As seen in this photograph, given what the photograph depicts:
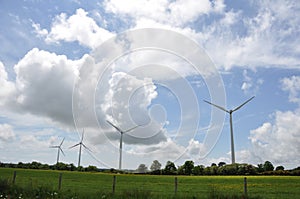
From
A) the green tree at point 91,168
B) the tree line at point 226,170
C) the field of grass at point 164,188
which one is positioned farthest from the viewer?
the green tree at point 91,168

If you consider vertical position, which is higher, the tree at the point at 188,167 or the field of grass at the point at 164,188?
the tree at the point at 188,167

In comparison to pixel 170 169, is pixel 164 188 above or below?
below

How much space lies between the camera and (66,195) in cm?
1733

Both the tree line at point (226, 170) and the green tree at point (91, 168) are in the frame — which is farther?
the green tree at point (91, 168)

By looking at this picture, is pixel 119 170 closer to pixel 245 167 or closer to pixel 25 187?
pixel 245 167

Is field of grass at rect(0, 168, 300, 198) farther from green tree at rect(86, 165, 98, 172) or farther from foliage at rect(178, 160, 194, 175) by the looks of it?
green tree at rect(86, 165, 98, 172)

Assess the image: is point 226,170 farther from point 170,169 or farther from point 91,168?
point 91,168

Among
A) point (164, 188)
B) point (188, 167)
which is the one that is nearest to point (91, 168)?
point (188, 167)

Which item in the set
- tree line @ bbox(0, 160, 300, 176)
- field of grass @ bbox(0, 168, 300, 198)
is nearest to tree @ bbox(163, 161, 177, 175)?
tree line @ bbox(0, 160, 300, 176)

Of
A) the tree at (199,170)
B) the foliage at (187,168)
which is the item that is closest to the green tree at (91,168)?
the foliage at (187,168)

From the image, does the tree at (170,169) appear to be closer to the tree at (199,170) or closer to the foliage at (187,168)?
the foliage at (187,168)

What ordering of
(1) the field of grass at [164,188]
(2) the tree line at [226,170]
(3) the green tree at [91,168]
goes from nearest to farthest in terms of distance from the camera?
1. (1) the field of grass at [164,188]
2. (2) the tree line at [226,170]
3. (3) the green tree at [91,168]

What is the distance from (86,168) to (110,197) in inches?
3407

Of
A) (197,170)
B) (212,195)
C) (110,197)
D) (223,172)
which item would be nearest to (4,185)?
(110,197)
